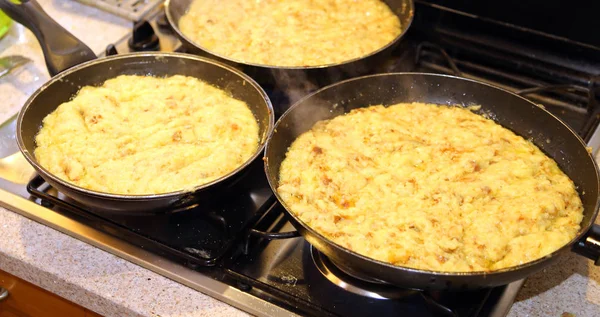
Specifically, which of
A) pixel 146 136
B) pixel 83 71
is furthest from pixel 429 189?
pixel 83 71

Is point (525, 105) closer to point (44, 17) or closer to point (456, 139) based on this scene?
point (456, 139)

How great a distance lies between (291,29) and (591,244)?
4.55ft

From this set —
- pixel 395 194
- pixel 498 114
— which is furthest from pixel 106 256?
pixel 498 114

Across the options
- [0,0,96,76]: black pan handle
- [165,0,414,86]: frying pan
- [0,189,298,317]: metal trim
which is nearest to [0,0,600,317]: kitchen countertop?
[0,189,298,317]: metal trim

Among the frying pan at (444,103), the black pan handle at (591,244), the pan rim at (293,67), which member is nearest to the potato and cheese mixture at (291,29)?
the pan rim at (293,67)

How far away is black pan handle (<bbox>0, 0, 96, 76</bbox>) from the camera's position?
6.54 feet

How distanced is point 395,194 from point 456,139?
0.32 meters

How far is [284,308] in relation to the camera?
1415 millimetres

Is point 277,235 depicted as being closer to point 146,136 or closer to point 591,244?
point 146,136

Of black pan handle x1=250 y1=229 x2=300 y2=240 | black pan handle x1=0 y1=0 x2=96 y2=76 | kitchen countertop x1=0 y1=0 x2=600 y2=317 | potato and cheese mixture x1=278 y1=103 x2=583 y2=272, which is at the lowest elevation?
kitchen countertop x1=0 y1=0 x2=600 y2=317

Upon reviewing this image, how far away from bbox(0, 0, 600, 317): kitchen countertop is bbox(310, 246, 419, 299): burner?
0.83 ft

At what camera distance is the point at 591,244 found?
1.27 meters

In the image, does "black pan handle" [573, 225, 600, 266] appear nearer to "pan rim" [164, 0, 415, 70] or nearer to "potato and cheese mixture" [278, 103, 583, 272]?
"potato and cheese mixture" [278, 103, 583, 272]

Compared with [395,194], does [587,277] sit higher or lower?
lower
